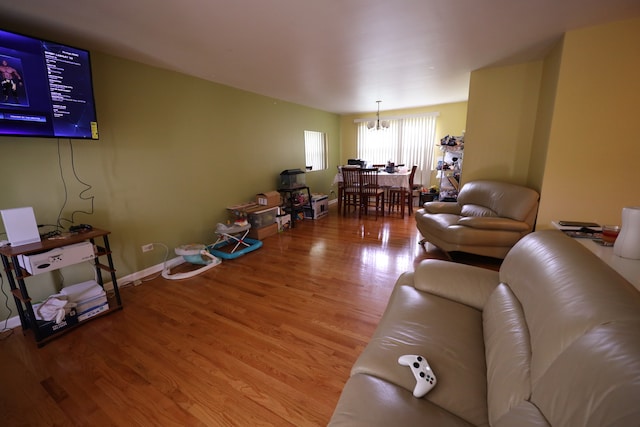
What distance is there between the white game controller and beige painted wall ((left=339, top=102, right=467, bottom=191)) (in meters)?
5.42

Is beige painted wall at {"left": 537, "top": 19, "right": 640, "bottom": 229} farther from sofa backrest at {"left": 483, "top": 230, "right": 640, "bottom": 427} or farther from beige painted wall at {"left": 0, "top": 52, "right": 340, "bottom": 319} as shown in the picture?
beige painted wall at {"left": 0, "top": 52, "right": 340, "bottom": 319}

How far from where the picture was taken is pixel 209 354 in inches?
69.7

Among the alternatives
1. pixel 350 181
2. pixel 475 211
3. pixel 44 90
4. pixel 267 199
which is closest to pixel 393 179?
pixel 350 181

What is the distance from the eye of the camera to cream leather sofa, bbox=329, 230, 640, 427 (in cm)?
62

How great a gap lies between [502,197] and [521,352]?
269cm

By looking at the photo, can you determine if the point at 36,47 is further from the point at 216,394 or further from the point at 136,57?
the point at 216,394

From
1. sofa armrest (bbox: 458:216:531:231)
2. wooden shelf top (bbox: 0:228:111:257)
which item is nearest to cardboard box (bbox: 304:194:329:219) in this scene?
sofa armrest (bbox: 458:216:531:231)

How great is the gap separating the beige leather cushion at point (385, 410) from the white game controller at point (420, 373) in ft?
0.12

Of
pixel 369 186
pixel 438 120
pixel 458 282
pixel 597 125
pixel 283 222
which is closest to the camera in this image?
pixel 458 282

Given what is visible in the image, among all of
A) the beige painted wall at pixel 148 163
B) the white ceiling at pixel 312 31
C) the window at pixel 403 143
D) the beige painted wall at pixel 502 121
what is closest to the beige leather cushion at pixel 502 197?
the beige painted wall at pixel 502 121

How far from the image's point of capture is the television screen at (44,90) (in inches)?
69.7

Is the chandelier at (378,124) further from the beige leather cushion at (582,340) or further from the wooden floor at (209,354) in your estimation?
the beige leather cushion at (582,340)

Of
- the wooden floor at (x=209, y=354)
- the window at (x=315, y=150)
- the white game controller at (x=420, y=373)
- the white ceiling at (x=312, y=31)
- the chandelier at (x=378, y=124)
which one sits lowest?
the wooden floor at (x=209, y=354)

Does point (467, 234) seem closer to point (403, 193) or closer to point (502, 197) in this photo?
point (502, 197)
